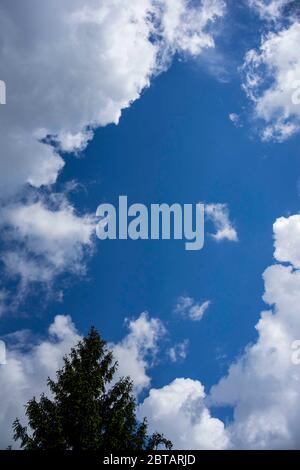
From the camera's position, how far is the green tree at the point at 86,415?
1456 centimetres

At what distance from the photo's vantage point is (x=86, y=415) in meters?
15.0

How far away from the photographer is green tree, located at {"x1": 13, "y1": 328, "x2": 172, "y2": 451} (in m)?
14.6

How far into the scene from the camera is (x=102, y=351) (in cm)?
1775

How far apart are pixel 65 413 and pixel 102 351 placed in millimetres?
3341
